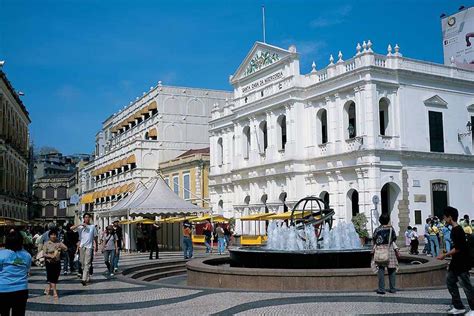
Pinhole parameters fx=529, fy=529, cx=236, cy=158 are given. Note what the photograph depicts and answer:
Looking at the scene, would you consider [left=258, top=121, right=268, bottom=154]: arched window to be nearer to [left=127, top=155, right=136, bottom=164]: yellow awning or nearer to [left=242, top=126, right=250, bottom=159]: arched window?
[left=242, top=126, right=250, bottom=159]: arched window

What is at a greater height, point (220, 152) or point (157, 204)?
point (220, 152)

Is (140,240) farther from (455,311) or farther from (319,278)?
(455,311)

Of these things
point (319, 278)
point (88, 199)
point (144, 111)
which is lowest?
point (319, 278)

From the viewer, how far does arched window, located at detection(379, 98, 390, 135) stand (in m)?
33.7

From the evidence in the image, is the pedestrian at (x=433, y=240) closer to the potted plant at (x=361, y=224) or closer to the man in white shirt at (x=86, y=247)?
the potted plant at (x=361, y=224)

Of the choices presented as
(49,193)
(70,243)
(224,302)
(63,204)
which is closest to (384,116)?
(70,243)

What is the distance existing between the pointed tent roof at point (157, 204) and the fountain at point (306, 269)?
13.8 meters

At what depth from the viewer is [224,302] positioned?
11211mm

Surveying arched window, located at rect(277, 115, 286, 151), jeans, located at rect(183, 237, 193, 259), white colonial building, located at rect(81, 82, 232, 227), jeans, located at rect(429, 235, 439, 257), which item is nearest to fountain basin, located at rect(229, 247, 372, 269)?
jeans, located at rect(429, 235, 439, 257)

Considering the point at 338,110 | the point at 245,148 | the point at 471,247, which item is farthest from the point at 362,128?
the point at 471,247

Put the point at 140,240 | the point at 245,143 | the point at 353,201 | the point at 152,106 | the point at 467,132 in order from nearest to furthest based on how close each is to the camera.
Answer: the point at 140,240 < the point at 353,201 < the point at 467,132 < the point at 245,143 < the point at 152,106

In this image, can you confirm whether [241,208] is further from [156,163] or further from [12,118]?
[12,118]

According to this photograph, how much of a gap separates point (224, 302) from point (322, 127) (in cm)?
2776

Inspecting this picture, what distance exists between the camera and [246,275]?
44.1 ft
